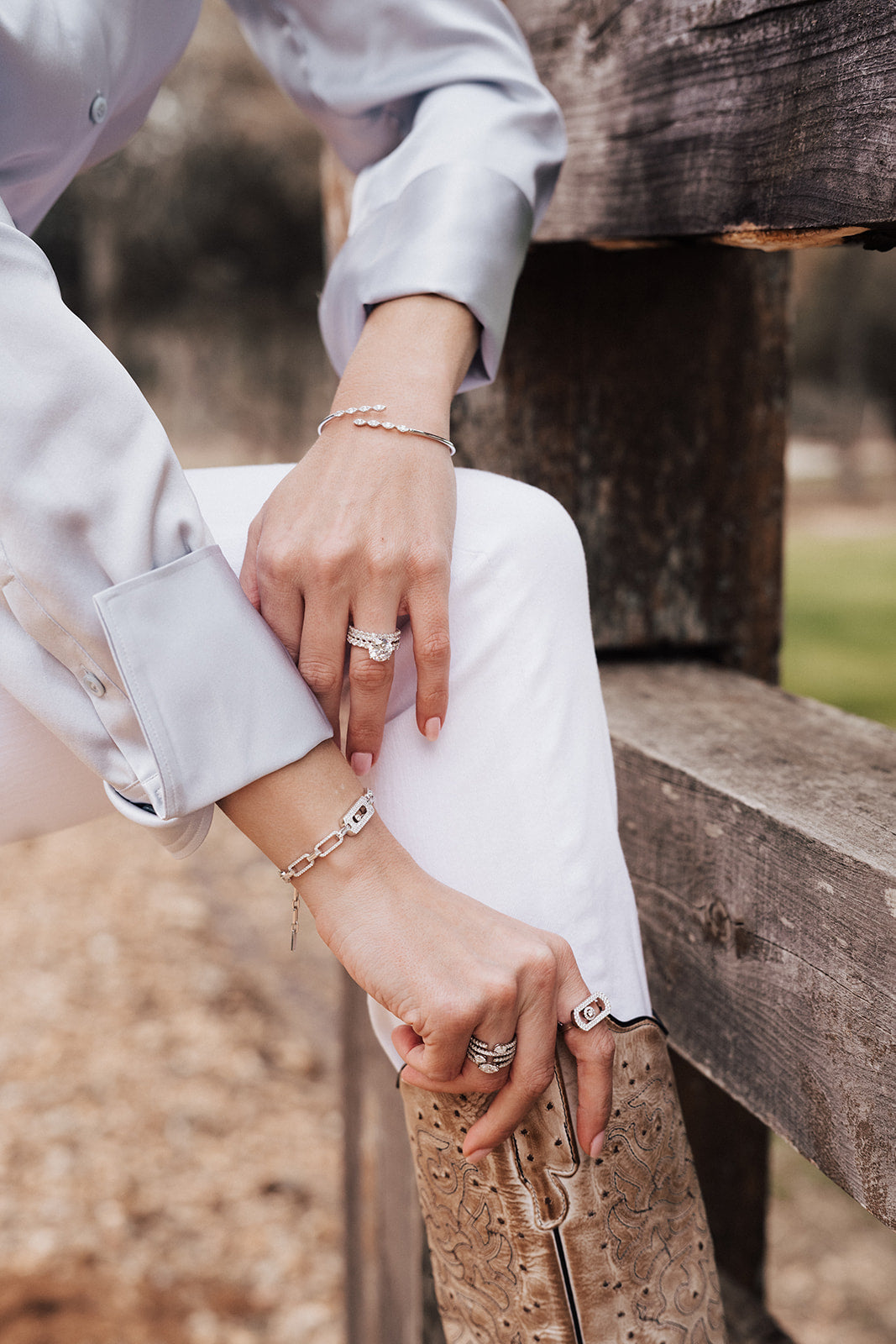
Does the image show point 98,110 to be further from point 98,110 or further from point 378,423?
point 378,423

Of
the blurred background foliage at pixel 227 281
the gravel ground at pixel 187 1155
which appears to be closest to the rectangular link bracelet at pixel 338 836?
the gravel ground at pixel 187 1155

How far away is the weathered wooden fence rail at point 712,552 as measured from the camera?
2.55ft

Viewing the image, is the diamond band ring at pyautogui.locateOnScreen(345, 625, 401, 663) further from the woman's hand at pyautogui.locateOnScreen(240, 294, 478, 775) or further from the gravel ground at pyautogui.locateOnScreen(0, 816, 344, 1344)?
the gravel ground at pyautogui.locateOnScreen(0, 816, 344, 1344)

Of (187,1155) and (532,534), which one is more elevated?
(532,534)

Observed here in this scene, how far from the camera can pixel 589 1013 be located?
2.31 ft

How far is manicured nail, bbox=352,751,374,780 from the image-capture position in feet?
2.44

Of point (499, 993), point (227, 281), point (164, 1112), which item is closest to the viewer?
point (499, 993)

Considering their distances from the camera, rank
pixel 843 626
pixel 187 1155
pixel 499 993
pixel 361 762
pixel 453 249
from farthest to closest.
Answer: pixel 843 626, pixel 187 1155, pixel 453 249, pixel 361 762, pixel 499 993

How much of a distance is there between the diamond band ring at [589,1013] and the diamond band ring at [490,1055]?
45 millimetres

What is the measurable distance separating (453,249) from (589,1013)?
57 centimetres

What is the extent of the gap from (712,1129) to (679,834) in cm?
68

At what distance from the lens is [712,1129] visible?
1.46m

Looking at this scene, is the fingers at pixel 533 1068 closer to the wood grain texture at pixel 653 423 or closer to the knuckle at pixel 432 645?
the knuckle at pixel 432 645

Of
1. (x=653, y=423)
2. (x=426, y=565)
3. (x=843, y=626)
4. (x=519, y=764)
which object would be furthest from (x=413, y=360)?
(x=843, y=626)
